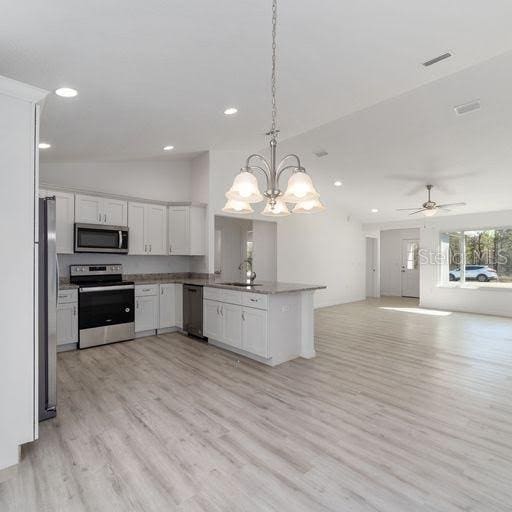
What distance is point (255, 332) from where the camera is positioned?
3855 mm

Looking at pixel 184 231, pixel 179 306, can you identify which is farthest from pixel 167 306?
pixel 184 231

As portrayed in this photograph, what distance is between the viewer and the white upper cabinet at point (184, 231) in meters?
5.45

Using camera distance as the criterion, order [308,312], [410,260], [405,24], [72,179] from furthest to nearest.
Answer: [410,260] → [72,179] → [308,312] → [405,24]

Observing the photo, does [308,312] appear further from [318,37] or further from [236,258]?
[236,258]

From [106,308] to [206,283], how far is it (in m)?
1.45

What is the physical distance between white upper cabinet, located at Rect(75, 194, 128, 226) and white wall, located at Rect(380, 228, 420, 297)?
923cm

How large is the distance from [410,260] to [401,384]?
861cm

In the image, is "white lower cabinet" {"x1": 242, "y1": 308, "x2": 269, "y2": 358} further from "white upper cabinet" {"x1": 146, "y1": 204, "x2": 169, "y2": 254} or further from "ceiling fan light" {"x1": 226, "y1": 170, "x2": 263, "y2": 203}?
"white upper cabinet" {"x1": 146, "y1": 204, "x2": 169, "y2": 254}

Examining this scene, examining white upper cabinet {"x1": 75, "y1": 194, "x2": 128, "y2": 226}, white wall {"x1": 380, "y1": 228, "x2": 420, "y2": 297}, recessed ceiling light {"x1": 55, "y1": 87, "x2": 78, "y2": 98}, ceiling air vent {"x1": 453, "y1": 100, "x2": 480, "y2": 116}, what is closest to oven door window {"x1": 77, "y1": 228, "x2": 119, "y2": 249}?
white upper cabinet {"x1": 75, "y1": 194, "x2": 128, "y2": 226}

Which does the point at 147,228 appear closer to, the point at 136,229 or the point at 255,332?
the point at 136,229

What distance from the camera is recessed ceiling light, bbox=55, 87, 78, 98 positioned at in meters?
2.59

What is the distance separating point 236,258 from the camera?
8.16 meters

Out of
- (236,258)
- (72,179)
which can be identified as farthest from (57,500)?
(236,258)

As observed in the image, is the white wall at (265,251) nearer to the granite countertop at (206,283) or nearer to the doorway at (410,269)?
the granite countertop at (206,283)
